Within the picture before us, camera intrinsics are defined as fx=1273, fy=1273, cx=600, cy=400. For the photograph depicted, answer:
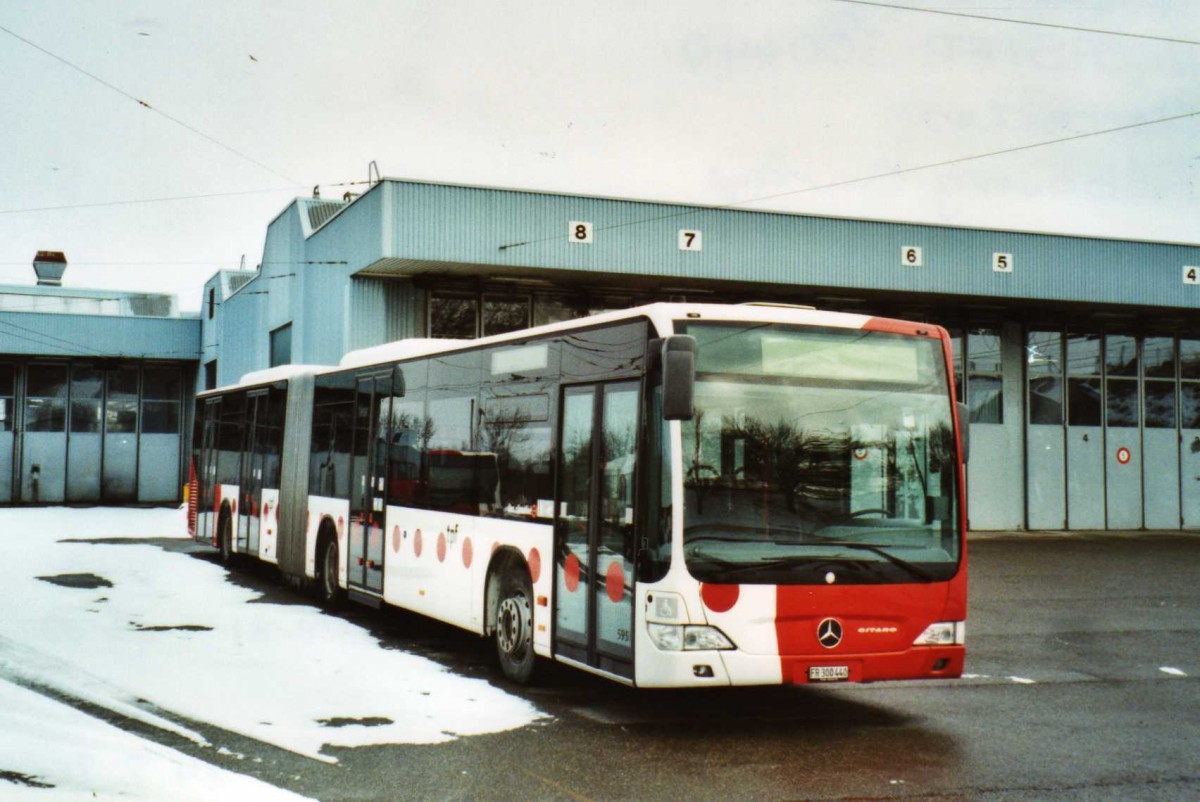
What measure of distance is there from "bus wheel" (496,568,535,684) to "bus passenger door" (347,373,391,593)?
124 inches

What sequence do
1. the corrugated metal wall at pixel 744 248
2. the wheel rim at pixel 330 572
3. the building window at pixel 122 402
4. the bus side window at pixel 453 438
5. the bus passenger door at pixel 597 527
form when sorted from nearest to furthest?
the bus passenger door at pixel 597 527 → the bus side window at pixel 453 438 → the wheel rim at pixel 330 572 → the corrugated metal wall at pixel 744 248 → the building window at pixel 122 402

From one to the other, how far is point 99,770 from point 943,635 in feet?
17.2

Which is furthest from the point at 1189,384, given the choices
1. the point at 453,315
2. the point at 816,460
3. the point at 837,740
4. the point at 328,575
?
the point at 837,740

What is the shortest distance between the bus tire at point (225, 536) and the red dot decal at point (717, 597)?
1388cm

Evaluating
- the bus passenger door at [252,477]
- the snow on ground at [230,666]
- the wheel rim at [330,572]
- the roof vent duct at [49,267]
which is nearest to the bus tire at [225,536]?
the bus passenger door at [252,477]

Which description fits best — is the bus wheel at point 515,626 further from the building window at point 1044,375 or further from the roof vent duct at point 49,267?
the roof vent duct at point 49,267

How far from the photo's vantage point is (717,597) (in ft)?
25.9

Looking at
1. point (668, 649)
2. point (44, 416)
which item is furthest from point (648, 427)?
point (44, 416)

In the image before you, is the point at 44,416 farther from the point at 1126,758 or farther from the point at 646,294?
the point at 1126,758

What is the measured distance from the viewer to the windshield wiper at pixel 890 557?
27.0 feet

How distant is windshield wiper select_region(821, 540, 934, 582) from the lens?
8.22 meters

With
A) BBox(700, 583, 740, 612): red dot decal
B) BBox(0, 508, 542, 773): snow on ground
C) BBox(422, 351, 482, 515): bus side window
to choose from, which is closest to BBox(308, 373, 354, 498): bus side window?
BBox(0, 508, 542, 773): snow on ground

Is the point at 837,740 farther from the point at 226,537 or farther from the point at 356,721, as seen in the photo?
the point at 226,537

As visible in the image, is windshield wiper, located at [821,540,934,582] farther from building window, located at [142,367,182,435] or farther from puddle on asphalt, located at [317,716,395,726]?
building window, located at [142,367,182,435]
